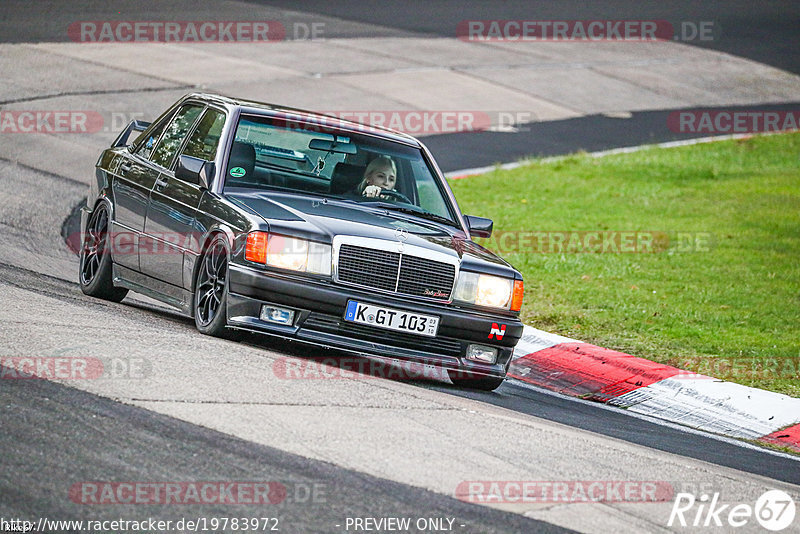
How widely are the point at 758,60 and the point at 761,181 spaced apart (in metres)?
13.7

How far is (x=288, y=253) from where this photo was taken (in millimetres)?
7289

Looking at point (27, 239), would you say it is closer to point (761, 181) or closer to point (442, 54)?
point (761, 181)

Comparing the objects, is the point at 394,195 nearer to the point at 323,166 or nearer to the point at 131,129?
the point at 323,166

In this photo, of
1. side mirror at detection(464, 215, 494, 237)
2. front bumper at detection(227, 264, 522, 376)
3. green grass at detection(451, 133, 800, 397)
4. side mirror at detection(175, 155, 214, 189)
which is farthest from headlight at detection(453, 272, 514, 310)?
green grass at detection(451, 133, 800, 397)

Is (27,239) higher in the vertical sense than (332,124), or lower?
lower

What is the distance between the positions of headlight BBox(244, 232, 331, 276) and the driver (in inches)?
46.4

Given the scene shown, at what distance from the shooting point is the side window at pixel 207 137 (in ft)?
27.6

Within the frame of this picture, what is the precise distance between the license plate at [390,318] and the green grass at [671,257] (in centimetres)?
295

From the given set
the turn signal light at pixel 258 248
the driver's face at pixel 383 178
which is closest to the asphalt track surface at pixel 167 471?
the turn signal light at pixel 258 248

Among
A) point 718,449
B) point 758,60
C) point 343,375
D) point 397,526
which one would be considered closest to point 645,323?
point 718,449

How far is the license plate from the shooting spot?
7.28 metres

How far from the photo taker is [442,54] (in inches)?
1054

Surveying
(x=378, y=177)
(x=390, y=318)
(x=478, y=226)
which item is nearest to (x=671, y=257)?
(x=478, y=226)

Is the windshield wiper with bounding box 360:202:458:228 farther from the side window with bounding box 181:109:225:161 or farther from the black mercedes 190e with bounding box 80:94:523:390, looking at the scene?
the side window with bounding box 181:109:225:161
